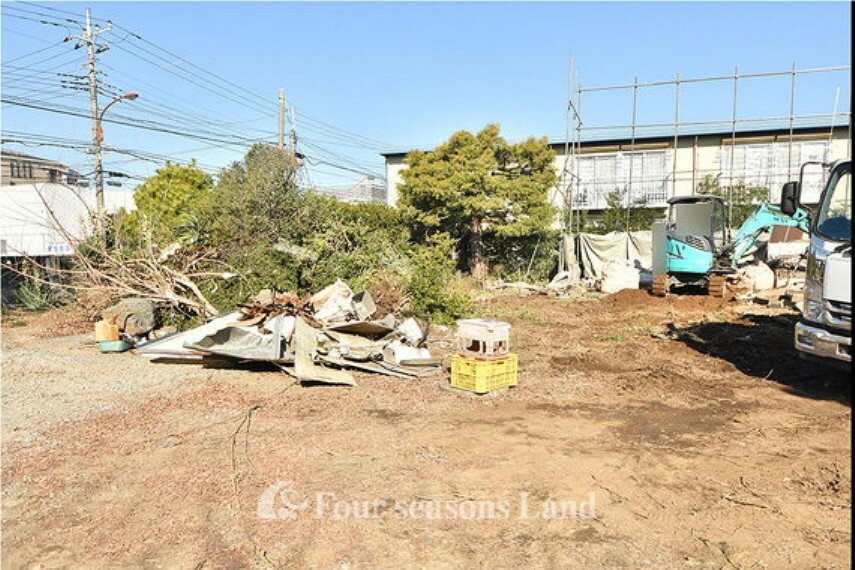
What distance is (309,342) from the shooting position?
27.0 ft

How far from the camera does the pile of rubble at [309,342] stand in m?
8.24

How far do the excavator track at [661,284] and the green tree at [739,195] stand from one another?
713 cm

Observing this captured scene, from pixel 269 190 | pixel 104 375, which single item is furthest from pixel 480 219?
pixel 104 375

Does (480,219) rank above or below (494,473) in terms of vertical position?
above

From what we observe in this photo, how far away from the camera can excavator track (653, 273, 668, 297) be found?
15.5 metres

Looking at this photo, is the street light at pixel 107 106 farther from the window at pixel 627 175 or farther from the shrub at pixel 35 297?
the window at pixel 627 175

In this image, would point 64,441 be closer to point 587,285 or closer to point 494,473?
point 494,473

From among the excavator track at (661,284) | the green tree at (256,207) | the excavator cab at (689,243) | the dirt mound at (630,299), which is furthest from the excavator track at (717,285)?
the green tree at (256,207)

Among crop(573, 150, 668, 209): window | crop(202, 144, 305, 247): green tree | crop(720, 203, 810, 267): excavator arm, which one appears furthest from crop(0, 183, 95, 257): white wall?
crop(720, 203, 810, 267): excavator arm

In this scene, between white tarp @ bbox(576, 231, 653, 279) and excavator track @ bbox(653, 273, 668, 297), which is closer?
excavator track @ bbox(653, 273, 668, 297)

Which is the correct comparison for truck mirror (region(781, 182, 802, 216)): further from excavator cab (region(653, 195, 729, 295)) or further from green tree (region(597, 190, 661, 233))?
green tree (region(597, 190, 661, 233))

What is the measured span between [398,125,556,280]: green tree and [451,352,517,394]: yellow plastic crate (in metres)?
13.4

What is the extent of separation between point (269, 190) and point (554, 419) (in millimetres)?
10568

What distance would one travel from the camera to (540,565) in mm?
3385
